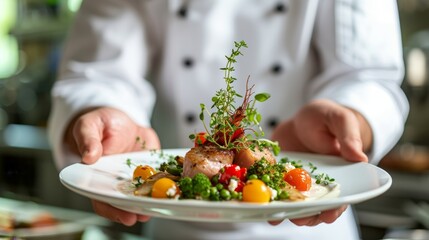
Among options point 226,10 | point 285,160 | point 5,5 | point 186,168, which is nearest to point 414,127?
point 226,10

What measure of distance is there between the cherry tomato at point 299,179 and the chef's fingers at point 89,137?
36cm

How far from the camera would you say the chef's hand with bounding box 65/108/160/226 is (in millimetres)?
1138

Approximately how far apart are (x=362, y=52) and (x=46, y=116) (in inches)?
128

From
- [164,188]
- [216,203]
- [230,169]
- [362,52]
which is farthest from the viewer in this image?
[362,52]

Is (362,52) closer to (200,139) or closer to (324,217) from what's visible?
(200,139)

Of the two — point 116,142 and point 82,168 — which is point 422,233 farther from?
point 82,168

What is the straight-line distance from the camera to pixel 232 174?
3.64ft

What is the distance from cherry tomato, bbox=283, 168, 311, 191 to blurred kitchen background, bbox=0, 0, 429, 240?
1112 mm

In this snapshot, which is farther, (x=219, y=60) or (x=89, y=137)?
(x=219, y=60)

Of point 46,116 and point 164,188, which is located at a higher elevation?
point 164,188

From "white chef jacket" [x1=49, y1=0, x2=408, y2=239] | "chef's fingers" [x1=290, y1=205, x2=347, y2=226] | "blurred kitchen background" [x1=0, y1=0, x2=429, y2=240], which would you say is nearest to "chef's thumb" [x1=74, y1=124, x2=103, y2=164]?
"white chef jacket" [x1=49, y1=0, x2=408, y2=239]

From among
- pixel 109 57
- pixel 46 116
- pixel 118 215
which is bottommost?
pixel 46 116

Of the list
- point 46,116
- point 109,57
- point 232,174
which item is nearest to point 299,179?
point 232,174

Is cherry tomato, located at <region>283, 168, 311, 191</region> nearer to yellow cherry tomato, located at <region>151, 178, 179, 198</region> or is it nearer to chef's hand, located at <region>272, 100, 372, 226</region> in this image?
chef's hand, located at <region>272, 100, 372, 226</region>
